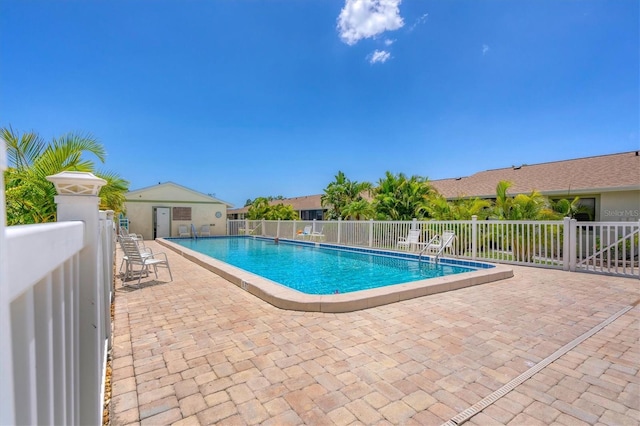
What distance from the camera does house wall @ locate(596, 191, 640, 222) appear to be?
12.1m

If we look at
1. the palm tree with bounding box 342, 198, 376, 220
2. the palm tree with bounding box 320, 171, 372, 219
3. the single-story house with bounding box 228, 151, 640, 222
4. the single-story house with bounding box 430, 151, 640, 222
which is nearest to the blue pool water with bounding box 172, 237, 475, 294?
the palm tree with bounding box 342, 198, 376, 220

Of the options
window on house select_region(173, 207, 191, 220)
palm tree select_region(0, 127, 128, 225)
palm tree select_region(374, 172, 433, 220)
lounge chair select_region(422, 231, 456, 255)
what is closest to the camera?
palm tree select_region(0, 127, 128, 225)

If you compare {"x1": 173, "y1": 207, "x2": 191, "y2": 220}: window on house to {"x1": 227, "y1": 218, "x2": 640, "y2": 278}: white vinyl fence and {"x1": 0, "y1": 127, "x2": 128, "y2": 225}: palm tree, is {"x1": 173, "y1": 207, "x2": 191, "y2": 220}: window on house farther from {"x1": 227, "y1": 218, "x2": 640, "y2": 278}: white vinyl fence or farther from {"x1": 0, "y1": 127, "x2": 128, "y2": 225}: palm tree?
{"x1": 0, "y1": 127, "x2": 128, "y2": 225}: palm tree

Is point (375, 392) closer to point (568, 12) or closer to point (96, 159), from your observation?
point (96, 159)

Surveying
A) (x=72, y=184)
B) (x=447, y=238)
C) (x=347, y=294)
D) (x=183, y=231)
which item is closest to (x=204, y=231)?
(x=183, y=231)

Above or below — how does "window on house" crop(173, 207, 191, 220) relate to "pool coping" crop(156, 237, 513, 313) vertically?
above

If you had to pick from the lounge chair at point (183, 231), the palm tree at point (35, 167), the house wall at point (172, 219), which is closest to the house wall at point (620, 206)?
the palm tree at point (35, 167)

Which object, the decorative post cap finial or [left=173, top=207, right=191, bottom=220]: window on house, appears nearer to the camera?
the decorative post cap finial

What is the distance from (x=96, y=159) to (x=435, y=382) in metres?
7.08

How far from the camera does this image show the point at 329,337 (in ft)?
12.2

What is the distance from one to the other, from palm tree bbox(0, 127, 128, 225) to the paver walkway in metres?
1.97

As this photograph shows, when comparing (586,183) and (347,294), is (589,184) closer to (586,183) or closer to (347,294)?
(586,183)

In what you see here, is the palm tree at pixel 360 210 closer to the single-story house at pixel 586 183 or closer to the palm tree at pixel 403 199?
the palm tree at pixel 403 199

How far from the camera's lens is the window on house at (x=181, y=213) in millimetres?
22352
